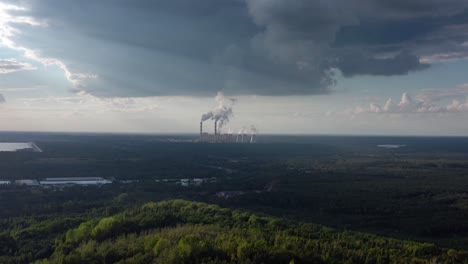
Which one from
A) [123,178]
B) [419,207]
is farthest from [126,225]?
[123,178]

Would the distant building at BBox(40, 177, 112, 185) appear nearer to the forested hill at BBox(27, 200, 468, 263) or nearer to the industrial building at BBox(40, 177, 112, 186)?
the industrial building at BBox(40, 177, 112, 186)

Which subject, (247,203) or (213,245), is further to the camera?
(247,203)

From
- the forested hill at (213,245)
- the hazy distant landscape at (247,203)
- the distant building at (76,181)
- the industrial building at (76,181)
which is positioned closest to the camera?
the forested hill at (213,245)

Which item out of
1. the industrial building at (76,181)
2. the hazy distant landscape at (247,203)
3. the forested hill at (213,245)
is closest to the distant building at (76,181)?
the industrial building at (76,181)

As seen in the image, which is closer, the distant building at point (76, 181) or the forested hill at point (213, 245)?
the forested hill at point (213, 245)

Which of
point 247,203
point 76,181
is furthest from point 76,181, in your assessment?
point 247,203

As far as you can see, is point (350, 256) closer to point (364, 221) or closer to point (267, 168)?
Result: point (364, 221)

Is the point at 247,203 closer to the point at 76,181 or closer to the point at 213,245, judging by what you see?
the point at 76,181

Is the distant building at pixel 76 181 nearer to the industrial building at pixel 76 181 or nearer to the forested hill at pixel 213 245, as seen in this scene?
the industrial building at pixel 76 181

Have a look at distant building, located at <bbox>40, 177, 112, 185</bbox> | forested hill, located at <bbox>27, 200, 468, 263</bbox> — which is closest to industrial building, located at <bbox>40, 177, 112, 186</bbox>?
distant building, located at <bbox>40, 177, 112, 185</bbox>
